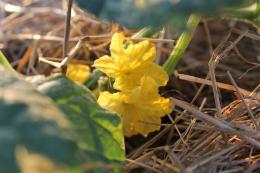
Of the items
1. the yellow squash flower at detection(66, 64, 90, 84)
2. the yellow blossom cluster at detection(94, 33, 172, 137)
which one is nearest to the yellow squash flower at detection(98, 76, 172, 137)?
the yellow blossom cluster at detection(94, 33, 172, 137)

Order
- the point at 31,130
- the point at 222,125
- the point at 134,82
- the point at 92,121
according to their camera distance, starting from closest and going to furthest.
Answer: the point at 31,130 → the point at 92,121 → the point at 222,125 → the point at 134,82

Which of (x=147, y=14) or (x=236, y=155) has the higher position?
(x=147, y=14)

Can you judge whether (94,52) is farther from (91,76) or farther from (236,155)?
(236,155)

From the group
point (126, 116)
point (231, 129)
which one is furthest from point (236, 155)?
point (126, 116)

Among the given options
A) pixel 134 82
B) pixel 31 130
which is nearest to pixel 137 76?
pixel 134 82

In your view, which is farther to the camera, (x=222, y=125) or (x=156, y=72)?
(x=156, y=72)

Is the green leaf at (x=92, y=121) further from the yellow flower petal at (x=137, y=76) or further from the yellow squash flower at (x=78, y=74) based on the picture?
the yellow squash flower at (x=78, y=74)

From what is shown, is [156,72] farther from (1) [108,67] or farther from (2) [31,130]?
(2) [31,130]
